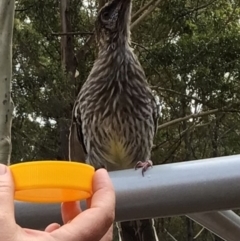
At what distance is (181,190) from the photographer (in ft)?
2.77

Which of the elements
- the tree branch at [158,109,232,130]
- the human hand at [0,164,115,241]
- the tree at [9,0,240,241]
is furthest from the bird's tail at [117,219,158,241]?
the tree branch at [158,109,232,130]

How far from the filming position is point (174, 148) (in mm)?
6879

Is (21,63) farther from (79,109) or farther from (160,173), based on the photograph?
(160,173)

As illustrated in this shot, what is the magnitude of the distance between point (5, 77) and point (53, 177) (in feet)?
6.28

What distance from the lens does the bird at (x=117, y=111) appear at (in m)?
2.37

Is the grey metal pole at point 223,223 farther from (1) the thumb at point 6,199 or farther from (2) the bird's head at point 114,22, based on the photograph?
(2) the bird's head at point 114,22

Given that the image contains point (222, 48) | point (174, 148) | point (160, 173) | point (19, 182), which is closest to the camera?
point (19, 182)

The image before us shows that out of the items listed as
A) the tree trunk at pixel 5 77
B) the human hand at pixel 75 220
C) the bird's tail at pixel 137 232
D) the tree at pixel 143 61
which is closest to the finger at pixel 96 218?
the human hand at pixel 75 220

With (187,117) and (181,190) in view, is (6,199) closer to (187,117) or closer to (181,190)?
(181,190)

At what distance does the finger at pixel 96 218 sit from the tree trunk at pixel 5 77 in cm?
170

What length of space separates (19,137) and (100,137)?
3047 mm

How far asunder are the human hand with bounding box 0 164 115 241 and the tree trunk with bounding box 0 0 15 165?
171 cm

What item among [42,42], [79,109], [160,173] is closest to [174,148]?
[42,42]

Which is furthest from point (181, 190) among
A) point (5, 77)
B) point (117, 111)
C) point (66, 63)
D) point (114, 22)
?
point (66, 63)
